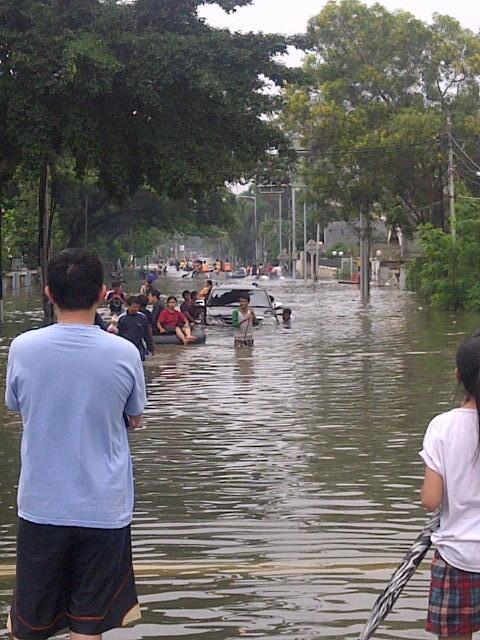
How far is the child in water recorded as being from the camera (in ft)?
15.3

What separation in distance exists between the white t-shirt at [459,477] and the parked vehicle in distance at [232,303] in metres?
29.9

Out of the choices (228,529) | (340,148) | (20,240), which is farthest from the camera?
(20,240)

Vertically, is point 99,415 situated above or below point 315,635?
above

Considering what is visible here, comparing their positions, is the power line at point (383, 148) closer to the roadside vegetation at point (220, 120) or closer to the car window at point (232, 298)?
the roadside vegetation at point (220, 120)

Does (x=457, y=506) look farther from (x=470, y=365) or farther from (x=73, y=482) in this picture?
(x=73, y=482)

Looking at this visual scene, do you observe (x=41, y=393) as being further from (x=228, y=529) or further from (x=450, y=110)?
(x=450, y=110)

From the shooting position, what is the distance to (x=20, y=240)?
7038 centimetres

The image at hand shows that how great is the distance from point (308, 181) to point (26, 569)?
55045mm

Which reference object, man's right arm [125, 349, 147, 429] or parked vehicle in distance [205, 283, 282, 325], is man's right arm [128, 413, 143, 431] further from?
parked vehicle in distance [205, 283, 282, 325]

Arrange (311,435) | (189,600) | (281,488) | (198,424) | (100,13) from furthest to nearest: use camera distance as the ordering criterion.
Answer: (100,13) → (198,424) → (311,435) → (281,488) → (189,600)

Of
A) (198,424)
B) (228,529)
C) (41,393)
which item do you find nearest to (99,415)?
(41,393)

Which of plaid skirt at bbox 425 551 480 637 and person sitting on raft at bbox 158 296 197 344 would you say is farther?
person sitting on raft at bbox 158 296 197 344

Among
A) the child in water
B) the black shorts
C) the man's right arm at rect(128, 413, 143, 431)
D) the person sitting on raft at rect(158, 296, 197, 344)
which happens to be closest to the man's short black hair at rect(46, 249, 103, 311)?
the man's right arm at rect(128, 413, 143, 431)

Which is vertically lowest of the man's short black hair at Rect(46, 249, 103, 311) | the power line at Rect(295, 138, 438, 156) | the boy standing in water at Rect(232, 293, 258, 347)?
the boy standing in water at Rect(232, 293, 258, 347)
